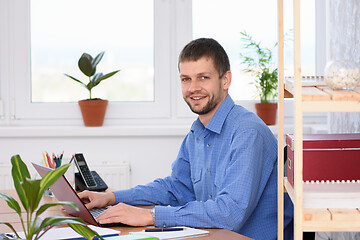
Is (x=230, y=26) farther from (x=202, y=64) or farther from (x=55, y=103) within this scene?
(x=202, y=64)

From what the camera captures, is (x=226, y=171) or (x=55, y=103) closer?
(x=226, y=171)

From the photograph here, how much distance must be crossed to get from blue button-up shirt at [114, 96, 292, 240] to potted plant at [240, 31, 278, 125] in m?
1.25

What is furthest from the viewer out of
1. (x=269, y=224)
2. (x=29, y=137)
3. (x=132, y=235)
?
(x=29, y=137)

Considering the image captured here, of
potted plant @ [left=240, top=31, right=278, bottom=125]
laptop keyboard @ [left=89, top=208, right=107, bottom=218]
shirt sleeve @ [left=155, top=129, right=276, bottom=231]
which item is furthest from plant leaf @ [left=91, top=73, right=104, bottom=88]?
shirt sleeve @ [left=155, top=129, right=276, bottom=231]

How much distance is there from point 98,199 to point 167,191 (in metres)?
0.31

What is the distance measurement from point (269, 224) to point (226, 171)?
0.29 metres

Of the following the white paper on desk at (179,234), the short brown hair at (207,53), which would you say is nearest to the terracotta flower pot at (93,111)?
the short brown hair at (207,53)

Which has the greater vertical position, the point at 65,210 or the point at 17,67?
the point at 17,67

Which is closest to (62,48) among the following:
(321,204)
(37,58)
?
(37,58)

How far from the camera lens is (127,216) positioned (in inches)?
68.4

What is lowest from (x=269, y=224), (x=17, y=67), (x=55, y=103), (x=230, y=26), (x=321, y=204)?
(x=269, y=224)

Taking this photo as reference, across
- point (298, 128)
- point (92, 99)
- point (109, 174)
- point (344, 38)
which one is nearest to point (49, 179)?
point (298, 128)

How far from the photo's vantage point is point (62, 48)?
3.51 metres

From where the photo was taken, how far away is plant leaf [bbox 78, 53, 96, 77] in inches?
129
